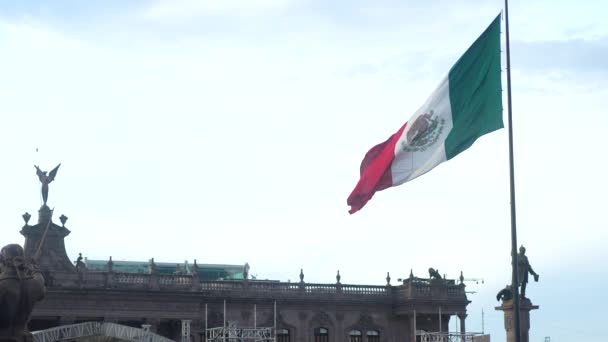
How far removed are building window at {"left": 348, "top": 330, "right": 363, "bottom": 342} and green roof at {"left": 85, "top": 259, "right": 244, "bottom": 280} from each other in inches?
487

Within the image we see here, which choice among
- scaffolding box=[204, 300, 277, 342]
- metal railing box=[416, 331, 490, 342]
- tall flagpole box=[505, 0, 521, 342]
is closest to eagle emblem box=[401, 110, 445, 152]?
tall flagpole box=[505, 0, 521, 342]

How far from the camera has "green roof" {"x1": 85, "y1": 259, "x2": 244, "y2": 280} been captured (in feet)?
309

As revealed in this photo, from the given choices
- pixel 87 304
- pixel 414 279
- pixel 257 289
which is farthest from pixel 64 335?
pixel 414 279

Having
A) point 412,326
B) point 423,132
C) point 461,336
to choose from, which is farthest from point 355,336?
point 423,132

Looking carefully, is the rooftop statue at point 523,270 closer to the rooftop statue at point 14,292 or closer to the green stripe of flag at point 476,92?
the green stripe of flag at point 476,92

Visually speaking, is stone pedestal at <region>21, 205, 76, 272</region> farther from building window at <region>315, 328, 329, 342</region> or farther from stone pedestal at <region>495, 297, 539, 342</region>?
stone pedestal at <region>495, 297, 539, 342</region>

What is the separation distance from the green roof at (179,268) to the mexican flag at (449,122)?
211ft

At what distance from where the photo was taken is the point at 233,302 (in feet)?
274

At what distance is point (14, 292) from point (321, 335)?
64689 millimetres

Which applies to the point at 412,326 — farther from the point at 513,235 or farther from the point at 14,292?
the point at 14,292

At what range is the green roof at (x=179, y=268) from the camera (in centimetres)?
9404

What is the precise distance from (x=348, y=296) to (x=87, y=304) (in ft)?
64.7

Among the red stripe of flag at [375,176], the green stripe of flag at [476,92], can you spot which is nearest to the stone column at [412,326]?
the red stripe of flag at [375,176]

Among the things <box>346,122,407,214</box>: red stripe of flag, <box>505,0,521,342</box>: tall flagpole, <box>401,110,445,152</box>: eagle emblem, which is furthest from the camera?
<box>346,122,407,214</box>: red stripe of flag
